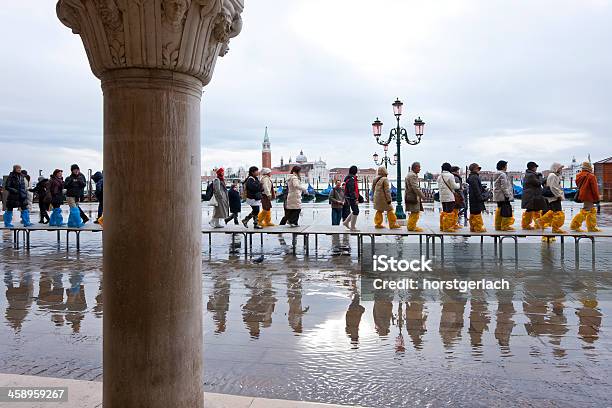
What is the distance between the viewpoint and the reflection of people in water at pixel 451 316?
18.0 ft

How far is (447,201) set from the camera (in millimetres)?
11461

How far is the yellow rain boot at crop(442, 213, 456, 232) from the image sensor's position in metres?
11.2

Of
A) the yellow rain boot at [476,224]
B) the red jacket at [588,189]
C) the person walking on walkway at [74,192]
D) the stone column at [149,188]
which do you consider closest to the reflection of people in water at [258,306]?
the stone column at [149,188]

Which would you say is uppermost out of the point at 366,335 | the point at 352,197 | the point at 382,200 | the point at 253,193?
the point at 253,193

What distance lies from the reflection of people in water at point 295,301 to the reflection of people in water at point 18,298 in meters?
3.19

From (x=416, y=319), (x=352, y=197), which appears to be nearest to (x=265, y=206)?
(x=352, y=197)

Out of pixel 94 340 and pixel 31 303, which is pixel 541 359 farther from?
pixel 31 303

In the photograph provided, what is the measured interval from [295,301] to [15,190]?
1050 centimetres

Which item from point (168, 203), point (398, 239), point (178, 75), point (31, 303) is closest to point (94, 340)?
point (31, 303)

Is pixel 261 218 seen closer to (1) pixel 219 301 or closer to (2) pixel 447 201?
(2) pixel 447 201

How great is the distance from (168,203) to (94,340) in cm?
307

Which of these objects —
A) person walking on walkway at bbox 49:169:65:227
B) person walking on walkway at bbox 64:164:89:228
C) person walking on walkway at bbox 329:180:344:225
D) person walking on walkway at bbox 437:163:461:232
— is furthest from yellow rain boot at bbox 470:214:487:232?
person walking on walkway at bbox 49:169:65:227

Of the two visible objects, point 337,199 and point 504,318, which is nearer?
point 504,318

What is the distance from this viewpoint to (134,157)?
313cm
